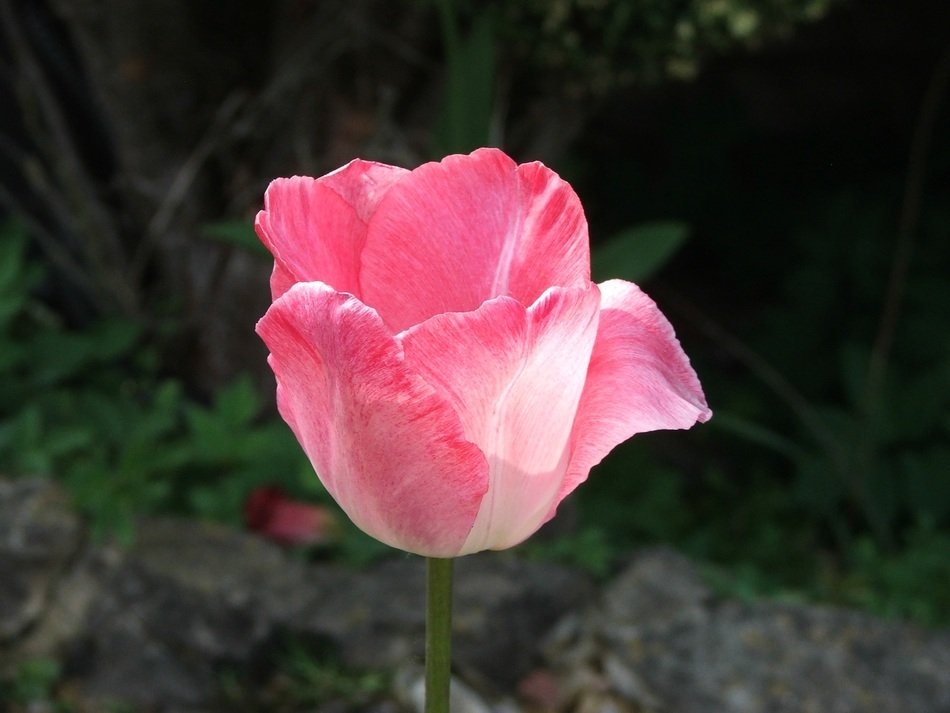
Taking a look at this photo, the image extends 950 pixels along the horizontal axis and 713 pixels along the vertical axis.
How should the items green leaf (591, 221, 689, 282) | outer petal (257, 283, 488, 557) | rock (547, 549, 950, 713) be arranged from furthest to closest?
green leaf (591, 221, 689, 282) < rock (547, 549, 950, 713) < outer petal (257, 283, 488, 557)

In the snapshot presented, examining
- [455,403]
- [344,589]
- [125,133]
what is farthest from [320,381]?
[125,133]

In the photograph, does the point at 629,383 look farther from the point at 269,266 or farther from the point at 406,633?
the point at 269,266

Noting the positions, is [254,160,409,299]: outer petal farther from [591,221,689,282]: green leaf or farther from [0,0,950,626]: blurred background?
[591,221,689,282]: green leaf

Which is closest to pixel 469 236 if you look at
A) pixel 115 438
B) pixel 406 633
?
pixel 406 633

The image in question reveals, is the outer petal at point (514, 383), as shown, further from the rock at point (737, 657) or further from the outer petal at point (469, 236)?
the rock at point (737, 657)

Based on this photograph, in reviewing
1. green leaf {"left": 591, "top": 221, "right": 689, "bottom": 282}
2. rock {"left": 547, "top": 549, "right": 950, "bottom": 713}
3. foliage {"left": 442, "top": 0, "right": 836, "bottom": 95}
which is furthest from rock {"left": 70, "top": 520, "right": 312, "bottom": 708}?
foliage {"left": 442, "top": 0, "right": 836, "bottom": 95}

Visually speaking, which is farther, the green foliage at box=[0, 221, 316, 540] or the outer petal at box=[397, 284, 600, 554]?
the green foliage at box=[0, 221, 316, 540]

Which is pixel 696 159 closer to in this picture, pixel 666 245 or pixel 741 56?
pixel 741 56
